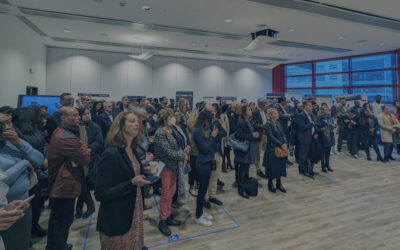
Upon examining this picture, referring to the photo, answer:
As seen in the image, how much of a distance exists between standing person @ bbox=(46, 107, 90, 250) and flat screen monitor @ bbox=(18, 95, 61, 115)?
4.35 meters

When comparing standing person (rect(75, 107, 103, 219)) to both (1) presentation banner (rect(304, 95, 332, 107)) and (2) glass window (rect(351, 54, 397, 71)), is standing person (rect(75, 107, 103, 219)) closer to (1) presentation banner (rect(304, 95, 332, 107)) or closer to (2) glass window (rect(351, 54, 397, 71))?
(1) presentation banner (rect(304, 95, 332, 107))

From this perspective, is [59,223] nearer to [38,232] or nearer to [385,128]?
[38,232]

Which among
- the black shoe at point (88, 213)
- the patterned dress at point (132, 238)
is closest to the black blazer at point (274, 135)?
the patterned dress at point (132, 238)

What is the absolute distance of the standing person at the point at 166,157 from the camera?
275 centimetres

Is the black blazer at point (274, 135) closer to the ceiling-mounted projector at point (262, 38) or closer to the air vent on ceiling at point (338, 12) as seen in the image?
the air vent on ceiling at point (338, 12)

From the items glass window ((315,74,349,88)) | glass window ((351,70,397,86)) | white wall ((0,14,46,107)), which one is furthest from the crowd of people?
glass window ((315,74,349,88))

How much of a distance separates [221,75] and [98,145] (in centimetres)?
1056

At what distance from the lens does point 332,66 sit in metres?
12.1

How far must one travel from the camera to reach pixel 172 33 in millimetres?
7668

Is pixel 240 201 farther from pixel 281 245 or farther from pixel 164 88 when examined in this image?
pixel 164 88

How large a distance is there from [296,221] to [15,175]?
3.32m

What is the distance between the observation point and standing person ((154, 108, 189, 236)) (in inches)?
108

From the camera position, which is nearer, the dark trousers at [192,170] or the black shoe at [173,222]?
the black shoe at [173,222]

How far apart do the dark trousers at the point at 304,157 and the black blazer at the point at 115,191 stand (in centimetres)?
440
